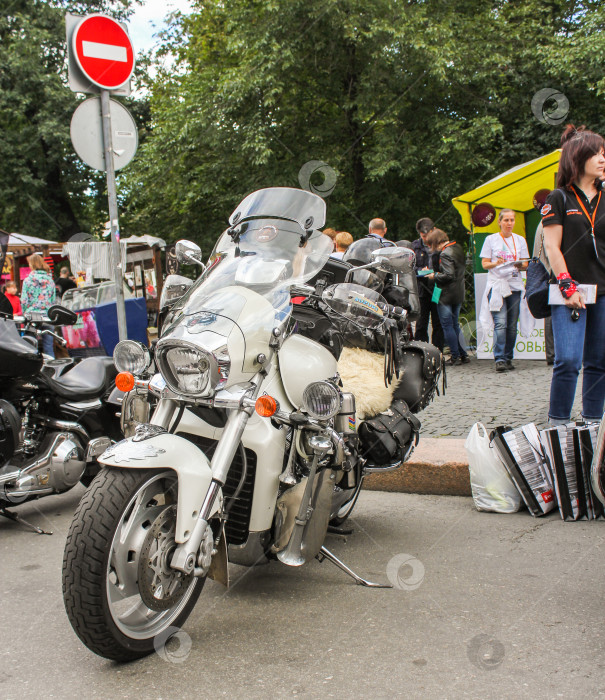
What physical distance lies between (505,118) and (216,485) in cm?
1734

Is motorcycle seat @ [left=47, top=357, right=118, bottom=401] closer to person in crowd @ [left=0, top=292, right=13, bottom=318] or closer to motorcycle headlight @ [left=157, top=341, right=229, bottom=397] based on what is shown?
person in crowd @ [left=0, top=292, right=13, bottom=318]

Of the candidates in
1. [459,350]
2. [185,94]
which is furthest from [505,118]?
[459,350]

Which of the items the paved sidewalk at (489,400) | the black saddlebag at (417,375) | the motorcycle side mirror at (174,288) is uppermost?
the motorcycle side mirror at (174,288)

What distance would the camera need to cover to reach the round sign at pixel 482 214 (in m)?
11.2

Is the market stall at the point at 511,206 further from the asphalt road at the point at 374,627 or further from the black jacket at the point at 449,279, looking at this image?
the asphalt road at the point at 374,627

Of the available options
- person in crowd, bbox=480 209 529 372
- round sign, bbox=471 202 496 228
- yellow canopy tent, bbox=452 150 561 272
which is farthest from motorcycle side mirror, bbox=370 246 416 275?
round sign, bbox=471 202 496 228

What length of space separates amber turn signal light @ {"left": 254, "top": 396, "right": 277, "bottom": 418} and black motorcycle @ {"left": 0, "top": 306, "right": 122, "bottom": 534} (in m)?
1.82

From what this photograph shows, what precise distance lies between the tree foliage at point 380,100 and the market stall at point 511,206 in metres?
5.72

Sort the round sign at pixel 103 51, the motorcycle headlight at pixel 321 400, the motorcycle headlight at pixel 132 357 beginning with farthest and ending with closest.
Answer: the round sign at pixel 103 51, the motorcycle headlight at pixel 132 357, the motorcycle headlight at pixel 321 400

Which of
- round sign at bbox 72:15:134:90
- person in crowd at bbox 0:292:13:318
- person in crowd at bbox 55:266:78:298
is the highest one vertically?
round sign at bbox 72:15:134:90

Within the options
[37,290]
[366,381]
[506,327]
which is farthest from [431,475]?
[37,290]

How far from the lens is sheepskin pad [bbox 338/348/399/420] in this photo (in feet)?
12.2

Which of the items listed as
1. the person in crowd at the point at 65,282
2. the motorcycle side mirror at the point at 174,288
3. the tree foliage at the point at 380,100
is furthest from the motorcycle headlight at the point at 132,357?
the tree foliage at the point at 380,100

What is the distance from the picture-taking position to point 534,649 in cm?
271
